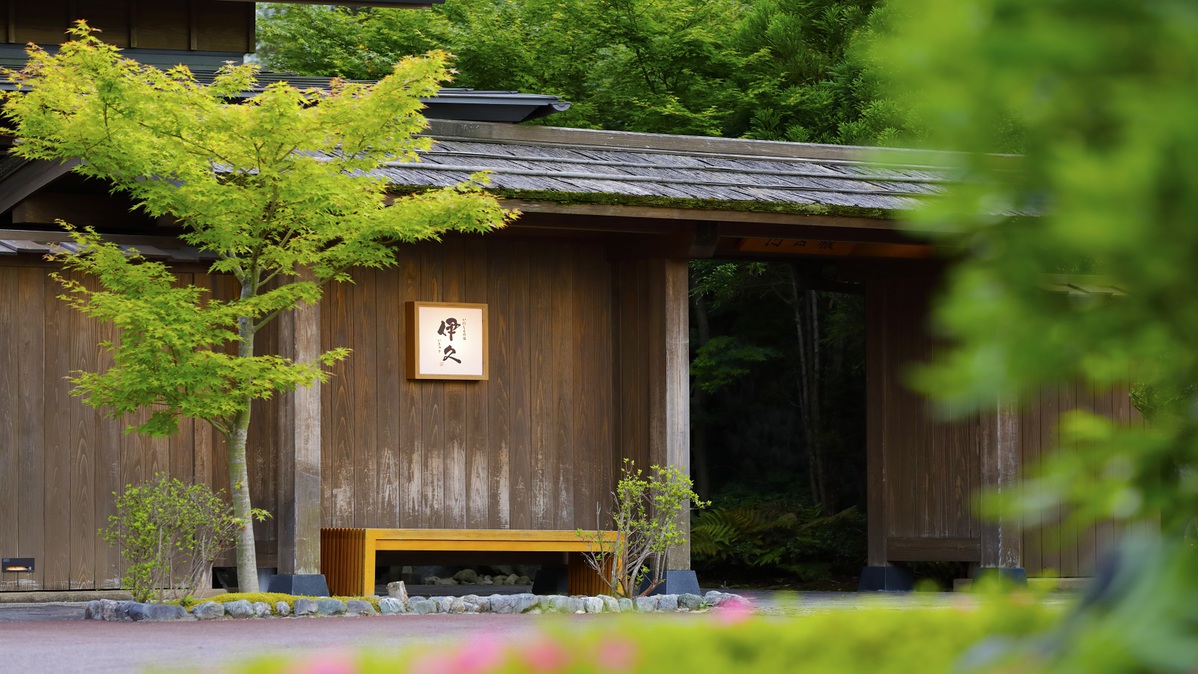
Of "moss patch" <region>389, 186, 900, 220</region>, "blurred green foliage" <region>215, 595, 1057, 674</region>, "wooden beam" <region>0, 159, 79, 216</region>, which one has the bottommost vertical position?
"blurred green foliage" <region>215, 595, 1057, 674</region>

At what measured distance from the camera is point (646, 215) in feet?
33.4

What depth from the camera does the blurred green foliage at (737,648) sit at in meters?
2.15

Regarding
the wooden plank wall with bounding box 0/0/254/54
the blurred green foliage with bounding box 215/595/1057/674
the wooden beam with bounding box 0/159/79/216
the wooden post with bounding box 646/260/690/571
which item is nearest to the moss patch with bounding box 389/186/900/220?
the wooden post with bounding box 646/260/690/571

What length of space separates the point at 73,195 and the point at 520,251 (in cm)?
317

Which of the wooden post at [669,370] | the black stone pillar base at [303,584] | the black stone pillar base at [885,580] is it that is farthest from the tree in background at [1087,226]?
the black stone pillar base at [885,580]

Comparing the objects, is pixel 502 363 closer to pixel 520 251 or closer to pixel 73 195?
pixel 520 251

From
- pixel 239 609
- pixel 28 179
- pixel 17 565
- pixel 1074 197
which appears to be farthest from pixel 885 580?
pixel 1074 197

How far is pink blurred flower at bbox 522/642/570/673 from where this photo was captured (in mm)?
2137

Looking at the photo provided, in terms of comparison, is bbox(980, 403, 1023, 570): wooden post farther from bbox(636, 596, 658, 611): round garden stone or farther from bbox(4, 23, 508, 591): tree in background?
bbox(4, 23, 508, 591): tree in background

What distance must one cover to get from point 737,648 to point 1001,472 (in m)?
9.43

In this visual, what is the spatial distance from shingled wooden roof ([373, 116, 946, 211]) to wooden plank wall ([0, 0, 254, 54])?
354cm

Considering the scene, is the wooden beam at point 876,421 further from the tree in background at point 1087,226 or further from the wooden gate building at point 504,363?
the tree in background at point 1087,226

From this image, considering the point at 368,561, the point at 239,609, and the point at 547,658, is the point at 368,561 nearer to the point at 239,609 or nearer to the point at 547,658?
the point at 239,609

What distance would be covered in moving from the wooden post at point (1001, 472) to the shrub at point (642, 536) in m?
2.71
